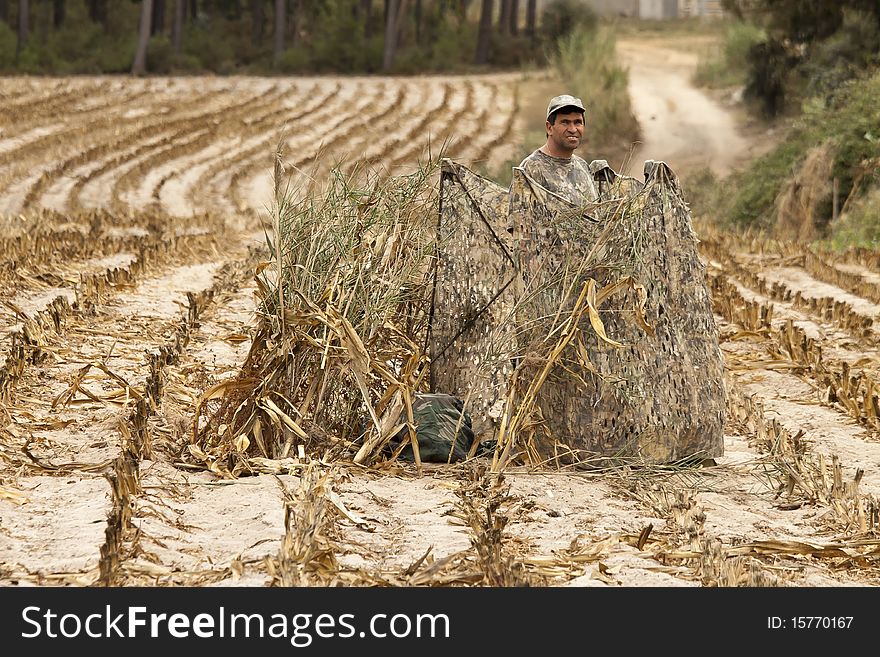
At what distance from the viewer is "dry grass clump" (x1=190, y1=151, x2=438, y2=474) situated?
4906mm

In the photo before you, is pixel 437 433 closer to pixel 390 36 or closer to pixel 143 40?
pixel 143 40

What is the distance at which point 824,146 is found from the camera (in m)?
14.5

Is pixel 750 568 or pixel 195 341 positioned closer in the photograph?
pixel 750 568

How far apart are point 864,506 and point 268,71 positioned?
33433mm

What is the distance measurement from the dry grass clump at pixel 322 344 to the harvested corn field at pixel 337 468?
0.02 metres

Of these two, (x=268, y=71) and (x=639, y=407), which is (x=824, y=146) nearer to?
(x=639, y=407)

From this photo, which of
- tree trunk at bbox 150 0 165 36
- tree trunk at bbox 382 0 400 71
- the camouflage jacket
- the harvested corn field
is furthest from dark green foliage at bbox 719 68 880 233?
tree trunk at bbox 150 0 165 36

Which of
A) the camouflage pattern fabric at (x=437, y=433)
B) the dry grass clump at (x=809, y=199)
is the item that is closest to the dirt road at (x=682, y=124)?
the dry grass clump at (x=809, y=199)

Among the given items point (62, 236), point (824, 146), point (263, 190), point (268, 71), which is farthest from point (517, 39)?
point (62, 236)

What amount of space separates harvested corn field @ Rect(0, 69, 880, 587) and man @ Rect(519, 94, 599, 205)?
0.36 metres

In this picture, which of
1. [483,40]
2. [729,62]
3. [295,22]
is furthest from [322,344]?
[295,22]

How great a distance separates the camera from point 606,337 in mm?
4820

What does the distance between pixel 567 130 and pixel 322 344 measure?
1309mm

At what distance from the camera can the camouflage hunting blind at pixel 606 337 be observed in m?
4.93
